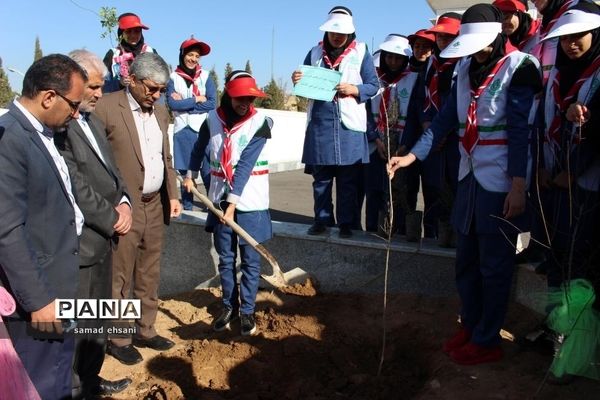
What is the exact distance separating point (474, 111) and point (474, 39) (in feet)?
1.45

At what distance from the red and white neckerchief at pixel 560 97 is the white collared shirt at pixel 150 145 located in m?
2.75

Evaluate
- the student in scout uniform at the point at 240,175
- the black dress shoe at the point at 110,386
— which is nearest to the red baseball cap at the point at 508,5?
the student in scout uniform at the point at 240,175

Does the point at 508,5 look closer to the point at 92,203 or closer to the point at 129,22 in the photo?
the point at 92,203

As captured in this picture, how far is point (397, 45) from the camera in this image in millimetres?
5117

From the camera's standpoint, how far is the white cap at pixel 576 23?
121 inches

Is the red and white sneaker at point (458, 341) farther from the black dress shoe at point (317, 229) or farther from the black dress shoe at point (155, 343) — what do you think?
the black dress shoe at point (155, 343)

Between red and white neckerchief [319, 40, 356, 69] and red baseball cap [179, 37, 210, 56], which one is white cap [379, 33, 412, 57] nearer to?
red and white neckerchief [319, 40, 356, 69]

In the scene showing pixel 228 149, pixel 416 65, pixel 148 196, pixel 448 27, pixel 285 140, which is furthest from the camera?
pixel 285 140

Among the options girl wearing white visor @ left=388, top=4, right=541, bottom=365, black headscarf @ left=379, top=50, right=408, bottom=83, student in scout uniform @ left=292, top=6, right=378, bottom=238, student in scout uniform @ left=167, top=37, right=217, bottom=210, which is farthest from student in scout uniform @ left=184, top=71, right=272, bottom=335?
student in scout uniform @ left=167, top=37, right=217, bottom=210

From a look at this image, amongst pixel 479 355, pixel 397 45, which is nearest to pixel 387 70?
pixel 397 45

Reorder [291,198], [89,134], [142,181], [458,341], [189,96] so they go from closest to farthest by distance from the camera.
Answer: [89,134] < [458,341] < [142,181] < [189,96] < [291,198]

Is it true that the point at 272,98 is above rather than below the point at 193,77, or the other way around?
below

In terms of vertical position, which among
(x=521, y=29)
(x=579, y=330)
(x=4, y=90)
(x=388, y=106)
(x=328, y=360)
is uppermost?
(x=521, y=29)

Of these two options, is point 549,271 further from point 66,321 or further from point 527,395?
point 66,321
